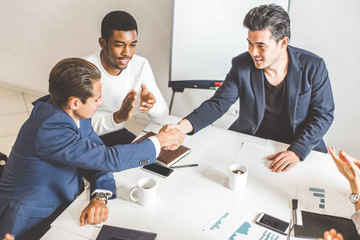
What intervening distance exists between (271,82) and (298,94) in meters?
0.17

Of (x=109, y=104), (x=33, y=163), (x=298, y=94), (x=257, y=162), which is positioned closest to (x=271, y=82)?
(x=298, y=94)

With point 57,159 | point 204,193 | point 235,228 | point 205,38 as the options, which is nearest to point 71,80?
point 57,159

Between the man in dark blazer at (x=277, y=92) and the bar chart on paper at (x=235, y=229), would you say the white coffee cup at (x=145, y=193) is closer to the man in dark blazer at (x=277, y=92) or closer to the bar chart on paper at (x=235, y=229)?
the bar chart on paper at (x=235, y=229)

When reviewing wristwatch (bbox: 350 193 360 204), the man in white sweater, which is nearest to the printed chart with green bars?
wristwatch (bbox: 350 193 360 204)

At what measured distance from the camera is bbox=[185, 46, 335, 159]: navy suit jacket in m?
1.81

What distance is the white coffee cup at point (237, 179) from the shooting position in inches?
55.1

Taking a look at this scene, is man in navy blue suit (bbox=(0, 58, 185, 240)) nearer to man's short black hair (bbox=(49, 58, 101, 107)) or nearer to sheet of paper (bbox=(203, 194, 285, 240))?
man's short black hair (bbox=(49, 58, 101, 107))

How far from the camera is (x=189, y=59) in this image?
2.59 meters

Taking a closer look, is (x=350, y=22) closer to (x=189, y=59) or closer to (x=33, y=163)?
(x=189, y=59)

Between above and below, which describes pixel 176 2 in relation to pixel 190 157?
above

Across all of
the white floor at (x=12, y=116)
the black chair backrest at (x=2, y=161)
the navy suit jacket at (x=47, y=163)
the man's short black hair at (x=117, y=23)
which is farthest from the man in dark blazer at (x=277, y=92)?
the white floor at (x=12, y=116)

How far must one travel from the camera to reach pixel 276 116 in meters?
2.02

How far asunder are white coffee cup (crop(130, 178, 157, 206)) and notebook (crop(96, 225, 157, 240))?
149 millimetres

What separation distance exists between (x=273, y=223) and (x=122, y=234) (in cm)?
55
